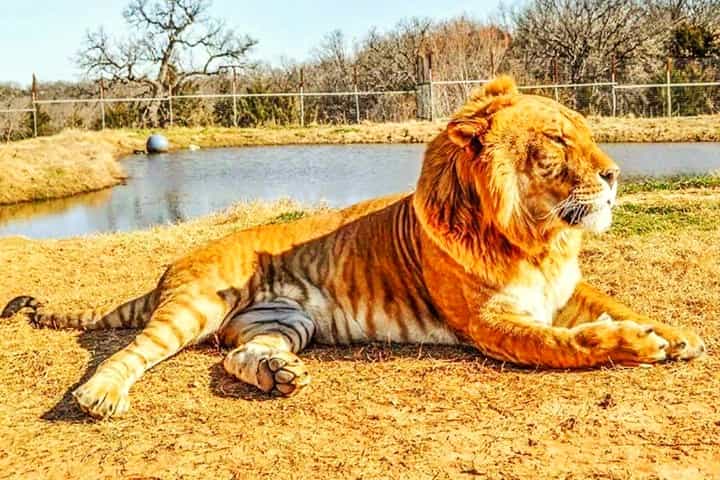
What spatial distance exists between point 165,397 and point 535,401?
5.81 ft

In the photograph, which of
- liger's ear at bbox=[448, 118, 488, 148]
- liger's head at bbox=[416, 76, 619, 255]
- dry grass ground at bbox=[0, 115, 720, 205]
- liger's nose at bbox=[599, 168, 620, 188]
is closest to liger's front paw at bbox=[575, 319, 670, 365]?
liger's head at bbox=[416, 76, 619, 255]

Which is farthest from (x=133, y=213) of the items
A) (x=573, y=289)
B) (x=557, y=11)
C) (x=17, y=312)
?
(x=557, y=11)

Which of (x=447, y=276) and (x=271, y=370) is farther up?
(x=447, y=276)

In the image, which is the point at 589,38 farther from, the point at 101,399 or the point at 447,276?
the point at 101,399

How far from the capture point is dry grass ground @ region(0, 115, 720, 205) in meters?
19.1

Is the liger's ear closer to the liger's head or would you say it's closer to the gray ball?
the liger's head

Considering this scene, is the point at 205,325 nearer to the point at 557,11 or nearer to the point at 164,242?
the point at 164,242

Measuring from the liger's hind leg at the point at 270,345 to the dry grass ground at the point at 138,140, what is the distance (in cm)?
1477

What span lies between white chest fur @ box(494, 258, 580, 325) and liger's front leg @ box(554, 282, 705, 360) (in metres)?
0.10

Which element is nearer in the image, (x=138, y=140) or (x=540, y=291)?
(x=540, y=291)

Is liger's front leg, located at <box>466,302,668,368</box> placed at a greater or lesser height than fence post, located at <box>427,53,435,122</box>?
lesser

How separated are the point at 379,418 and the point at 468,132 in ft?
4.76

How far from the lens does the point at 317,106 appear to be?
123 ft

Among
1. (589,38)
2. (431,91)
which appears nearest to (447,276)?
(431,91)
